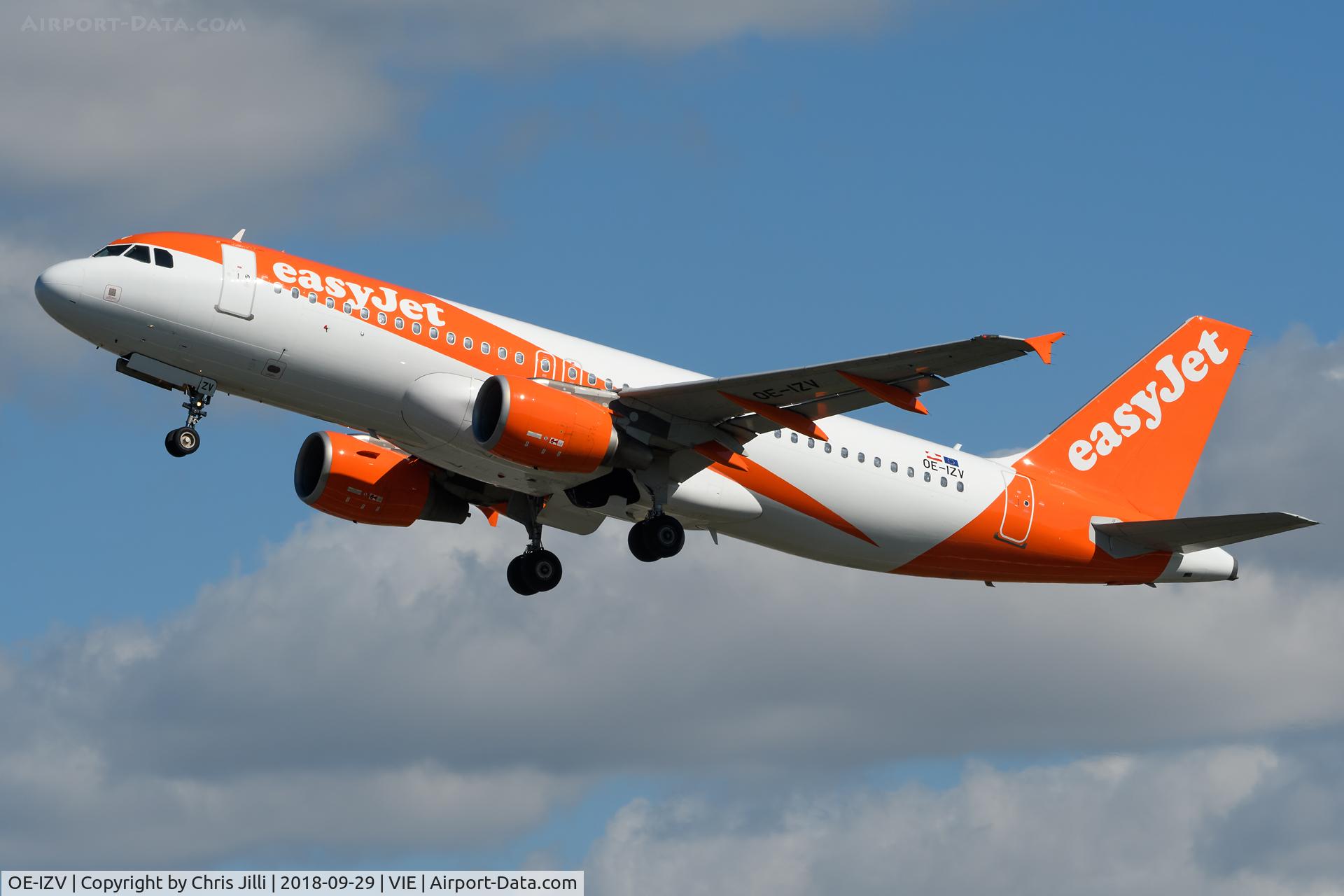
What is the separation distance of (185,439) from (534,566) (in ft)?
34.5

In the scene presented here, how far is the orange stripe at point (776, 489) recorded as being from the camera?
4112 centimetres

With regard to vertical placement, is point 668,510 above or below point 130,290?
below

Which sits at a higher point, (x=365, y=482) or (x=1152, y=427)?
(x=1152, y=427)

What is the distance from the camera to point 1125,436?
48031 mm

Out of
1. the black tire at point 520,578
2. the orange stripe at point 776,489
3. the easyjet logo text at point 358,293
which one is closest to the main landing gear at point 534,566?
the black tire at point 520,578

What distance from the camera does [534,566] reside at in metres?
44.8

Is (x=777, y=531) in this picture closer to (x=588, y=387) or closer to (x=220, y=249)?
(x=588, y=387)

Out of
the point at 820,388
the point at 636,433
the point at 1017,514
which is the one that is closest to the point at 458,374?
the point at 636,433

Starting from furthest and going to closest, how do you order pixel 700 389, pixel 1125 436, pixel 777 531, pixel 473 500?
pixel 1125 436 < pixel 473 500 < pixel 777 531 < pixel 700 389

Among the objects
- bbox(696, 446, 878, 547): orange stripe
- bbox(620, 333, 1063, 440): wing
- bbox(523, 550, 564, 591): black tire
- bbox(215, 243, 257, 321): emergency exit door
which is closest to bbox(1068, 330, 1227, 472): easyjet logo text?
bbox(696, 446, 878, 547): orange stripe

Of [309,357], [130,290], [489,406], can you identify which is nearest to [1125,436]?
[489,406]

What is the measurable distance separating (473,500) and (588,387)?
6354 mm

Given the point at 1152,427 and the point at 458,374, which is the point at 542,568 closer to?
the point at 458,374

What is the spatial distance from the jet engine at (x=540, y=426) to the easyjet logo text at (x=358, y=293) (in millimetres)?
2076
